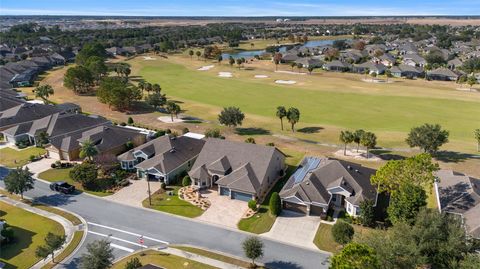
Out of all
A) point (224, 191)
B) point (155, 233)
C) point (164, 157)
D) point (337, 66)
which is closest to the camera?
point (155, 233)

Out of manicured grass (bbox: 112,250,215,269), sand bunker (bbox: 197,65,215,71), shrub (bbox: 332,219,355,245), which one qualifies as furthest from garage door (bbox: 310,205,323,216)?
sand bunker (bbox: 197,65,215,71)

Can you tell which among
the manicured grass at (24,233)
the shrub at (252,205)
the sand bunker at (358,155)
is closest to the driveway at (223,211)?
the shrub at (252,205)

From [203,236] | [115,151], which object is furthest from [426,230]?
[115,151]

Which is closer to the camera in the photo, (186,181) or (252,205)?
(252,205)

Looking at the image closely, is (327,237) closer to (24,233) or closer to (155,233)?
(155,233)

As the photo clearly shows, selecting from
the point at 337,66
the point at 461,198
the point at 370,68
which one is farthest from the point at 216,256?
the point at 337,66

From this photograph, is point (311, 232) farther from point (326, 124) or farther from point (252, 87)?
point (252, 87)

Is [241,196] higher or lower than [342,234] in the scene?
lower

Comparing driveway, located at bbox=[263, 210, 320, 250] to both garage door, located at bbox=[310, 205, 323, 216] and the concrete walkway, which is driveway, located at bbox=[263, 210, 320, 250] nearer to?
garage door, located at bbox=[310, 205, 323, 216]
